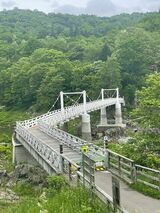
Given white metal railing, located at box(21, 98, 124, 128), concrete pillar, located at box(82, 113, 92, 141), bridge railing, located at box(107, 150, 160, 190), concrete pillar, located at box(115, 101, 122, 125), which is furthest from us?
concrete pillar, located at box(115, 101, 122, 125)

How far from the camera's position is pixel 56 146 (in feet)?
88.2

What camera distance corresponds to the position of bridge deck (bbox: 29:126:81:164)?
70.5 feet

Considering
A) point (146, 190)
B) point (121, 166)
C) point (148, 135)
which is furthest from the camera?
point (148, 135)

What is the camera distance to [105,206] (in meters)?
9.77

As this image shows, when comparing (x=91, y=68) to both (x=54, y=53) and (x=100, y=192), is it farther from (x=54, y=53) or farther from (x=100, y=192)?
(x=100, y=192)

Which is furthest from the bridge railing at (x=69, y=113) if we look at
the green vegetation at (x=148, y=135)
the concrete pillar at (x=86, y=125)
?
the green vegetation at (x=148, y=135)

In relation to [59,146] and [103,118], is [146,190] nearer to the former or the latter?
[59,146]

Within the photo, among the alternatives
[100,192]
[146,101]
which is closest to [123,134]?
[146,101]

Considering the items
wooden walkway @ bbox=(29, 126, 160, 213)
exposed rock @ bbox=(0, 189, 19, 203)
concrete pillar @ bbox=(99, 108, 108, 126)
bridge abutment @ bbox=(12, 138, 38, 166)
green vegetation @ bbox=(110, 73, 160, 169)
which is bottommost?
concrete pillar @ bbox=(99, 108, 108, 126)

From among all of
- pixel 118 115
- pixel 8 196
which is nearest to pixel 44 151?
pixel 8 196

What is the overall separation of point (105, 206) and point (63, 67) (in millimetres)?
61299

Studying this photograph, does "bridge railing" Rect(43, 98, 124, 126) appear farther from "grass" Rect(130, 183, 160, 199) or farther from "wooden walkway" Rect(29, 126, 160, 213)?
"grass" Rect(130, 183, 160, 199)

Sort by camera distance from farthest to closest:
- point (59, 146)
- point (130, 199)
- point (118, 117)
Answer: point (118, 117) → point (59, 146) → point (130, 199)

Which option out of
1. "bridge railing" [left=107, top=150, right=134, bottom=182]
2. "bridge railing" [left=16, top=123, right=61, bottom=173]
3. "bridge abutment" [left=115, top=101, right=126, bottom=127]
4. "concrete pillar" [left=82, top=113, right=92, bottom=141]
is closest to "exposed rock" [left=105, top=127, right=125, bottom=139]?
"bridge abutment" [left=115, top=101, right=126, bottom=127]
